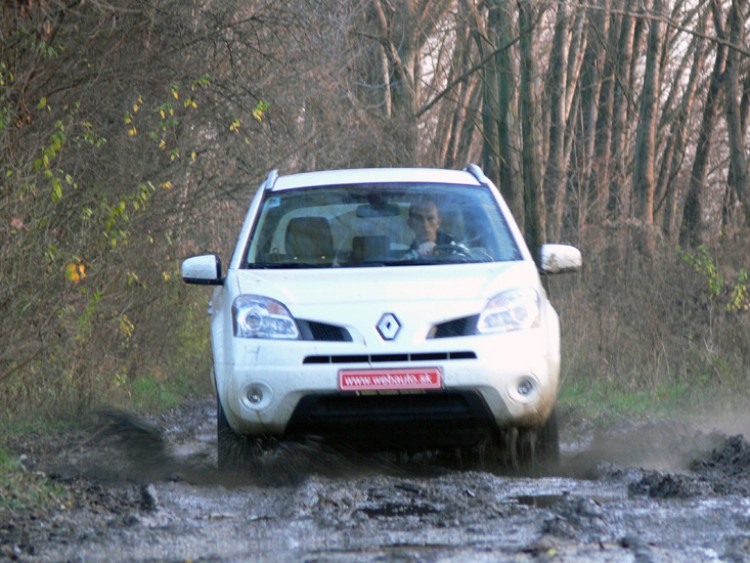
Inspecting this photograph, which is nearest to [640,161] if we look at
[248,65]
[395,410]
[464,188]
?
[248,65]

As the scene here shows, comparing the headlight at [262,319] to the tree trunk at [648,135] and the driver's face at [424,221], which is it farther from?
the tree trunk at [648,135]

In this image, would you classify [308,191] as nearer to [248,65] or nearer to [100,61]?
[100,61]

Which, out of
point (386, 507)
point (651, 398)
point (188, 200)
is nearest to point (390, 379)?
point (386, 507)

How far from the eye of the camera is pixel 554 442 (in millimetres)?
7418

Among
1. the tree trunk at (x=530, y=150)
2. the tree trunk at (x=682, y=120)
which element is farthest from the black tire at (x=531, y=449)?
the tree trunk at (x=682, y=120)

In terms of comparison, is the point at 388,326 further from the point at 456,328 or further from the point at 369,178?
the point at 369,178

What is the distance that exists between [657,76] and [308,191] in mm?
15676

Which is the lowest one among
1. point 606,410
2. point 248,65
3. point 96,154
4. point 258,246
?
point 606,410

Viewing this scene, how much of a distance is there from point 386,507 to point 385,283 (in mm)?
1531

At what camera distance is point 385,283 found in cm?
716

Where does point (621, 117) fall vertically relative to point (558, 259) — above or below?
above

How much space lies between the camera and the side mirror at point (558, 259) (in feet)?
26.1

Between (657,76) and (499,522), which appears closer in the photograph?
(499,522)

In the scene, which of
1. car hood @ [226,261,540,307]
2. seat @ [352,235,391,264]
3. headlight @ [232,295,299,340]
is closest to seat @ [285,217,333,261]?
seat @ [352,235,391,264]
